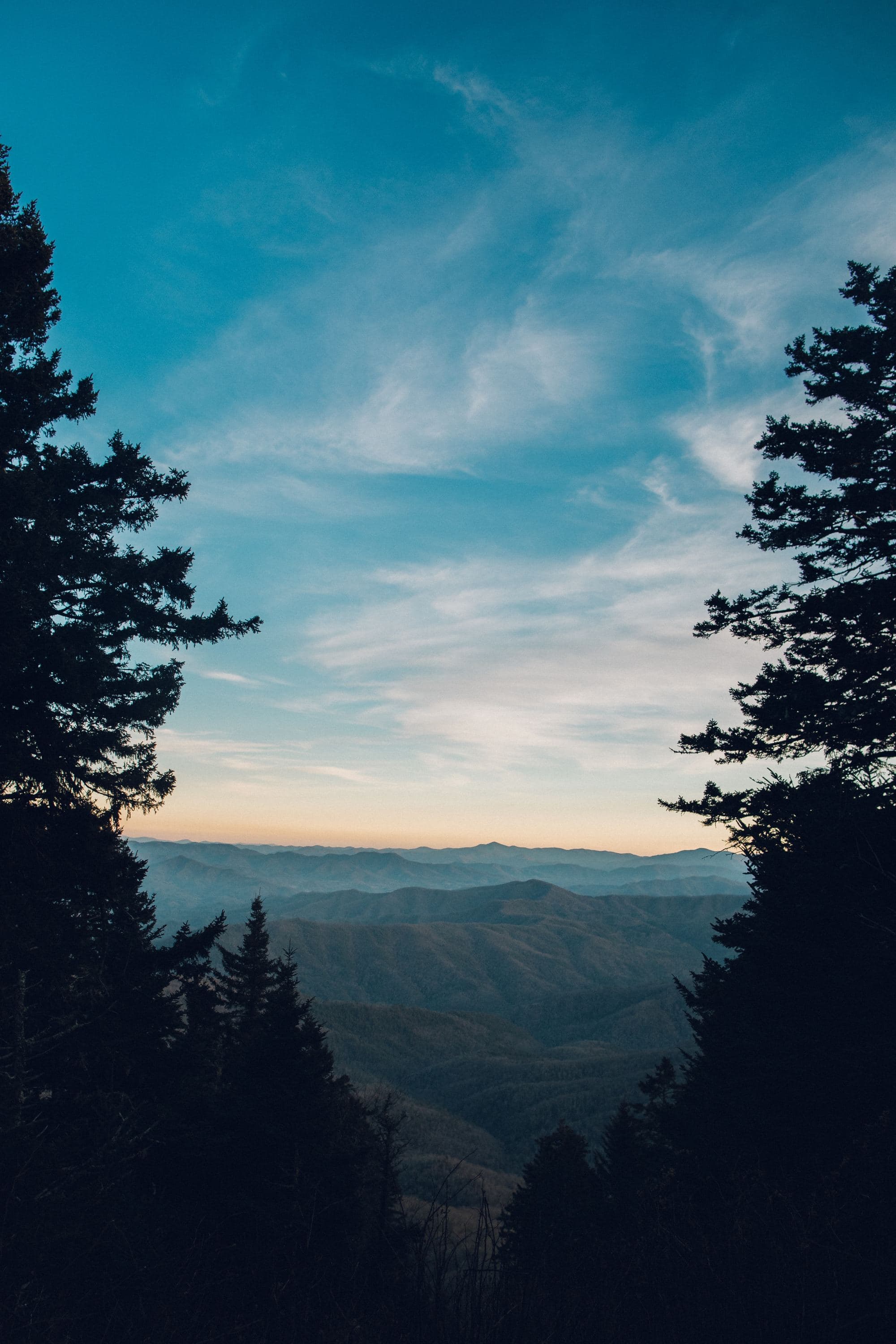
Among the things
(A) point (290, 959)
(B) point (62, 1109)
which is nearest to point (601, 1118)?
(A) point (290, 959)

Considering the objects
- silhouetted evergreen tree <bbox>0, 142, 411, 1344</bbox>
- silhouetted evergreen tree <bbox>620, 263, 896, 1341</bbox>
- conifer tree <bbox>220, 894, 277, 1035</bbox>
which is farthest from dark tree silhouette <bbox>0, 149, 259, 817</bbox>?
conifer tree <bbox>220, 894, 277, 1035</bbox>

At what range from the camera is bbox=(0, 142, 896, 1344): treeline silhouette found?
433cm

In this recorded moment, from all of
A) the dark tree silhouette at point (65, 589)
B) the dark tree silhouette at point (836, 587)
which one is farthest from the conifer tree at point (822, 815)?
the dark tree silhouette at point (65, 589)

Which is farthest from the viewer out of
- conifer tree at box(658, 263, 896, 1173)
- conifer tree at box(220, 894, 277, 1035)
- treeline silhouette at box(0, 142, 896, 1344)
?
conifer tree at box(220, 894, 277, 1035)

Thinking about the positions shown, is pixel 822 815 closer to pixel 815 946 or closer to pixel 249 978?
pixel 815 946

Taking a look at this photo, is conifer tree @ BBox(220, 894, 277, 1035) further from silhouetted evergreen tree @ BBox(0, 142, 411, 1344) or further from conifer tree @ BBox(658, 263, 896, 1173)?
conifer tree @ BBox(658, 263, 896, 1173)

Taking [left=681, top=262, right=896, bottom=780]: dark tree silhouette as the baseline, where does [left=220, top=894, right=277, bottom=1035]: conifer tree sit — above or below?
below

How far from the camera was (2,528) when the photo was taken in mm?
9648

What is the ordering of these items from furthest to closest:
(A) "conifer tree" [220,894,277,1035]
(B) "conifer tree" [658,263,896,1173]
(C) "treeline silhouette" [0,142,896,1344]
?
1. (A) "conifer tree" [220,894,277,1035]
2. (B) "conifer tree" [658,263,896,1173]
3. (C) "treeline silhouette" [0,142,896,1344]

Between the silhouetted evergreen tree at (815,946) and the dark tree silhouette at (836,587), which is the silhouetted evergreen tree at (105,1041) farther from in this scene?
the dark tree silhouette at (836,587)

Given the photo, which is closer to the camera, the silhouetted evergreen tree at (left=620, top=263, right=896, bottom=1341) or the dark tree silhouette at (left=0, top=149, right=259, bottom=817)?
the silhouetted evergreen tree at (left=620, top=263, right=896, bottom=1341)

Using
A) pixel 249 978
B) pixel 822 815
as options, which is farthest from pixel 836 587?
pixel 249 978

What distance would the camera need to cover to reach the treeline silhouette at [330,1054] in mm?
4332

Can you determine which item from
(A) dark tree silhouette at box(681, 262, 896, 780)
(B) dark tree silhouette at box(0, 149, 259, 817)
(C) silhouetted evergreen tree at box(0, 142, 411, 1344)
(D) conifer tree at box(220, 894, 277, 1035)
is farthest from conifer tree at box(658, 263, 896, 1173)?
(D) conifer tree at box(220, 894, 277, 1035)
